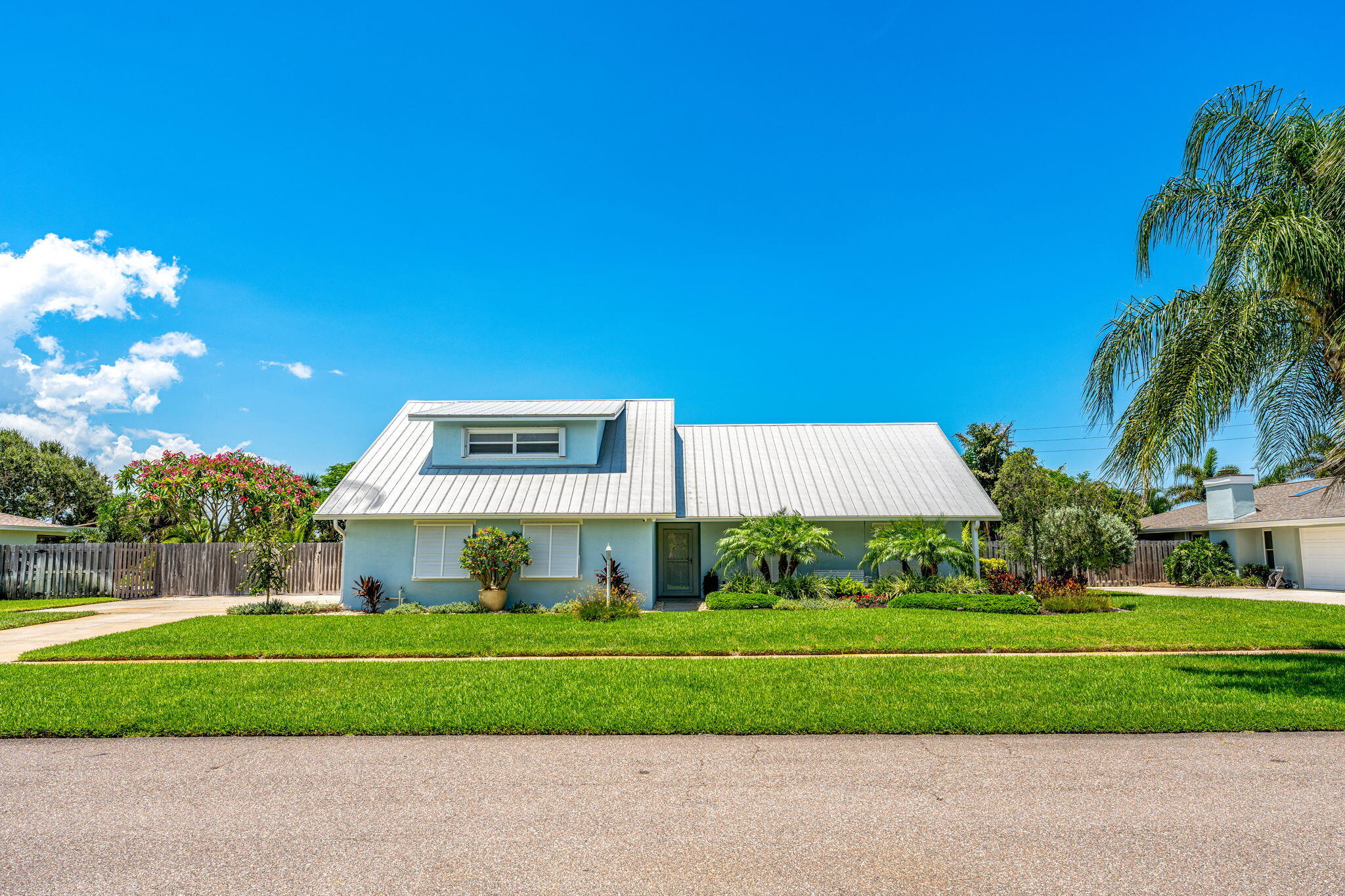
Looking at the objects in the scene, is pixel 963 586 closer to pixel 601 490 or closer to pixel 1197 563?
pixel 601 490

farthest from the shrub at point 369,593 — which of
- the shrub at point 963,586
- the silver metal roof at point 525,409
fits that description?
the shrub at point 963,586

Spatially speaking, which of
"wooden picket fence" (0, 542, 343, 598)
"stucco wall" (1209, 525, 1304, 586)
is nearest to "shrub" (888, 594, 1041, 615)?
"stucco wall" (1209, 525, 1304, 586)

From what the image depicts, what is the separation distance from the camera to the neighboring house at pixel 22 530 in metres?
24.6

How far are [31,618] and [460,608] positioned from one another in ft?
29.7

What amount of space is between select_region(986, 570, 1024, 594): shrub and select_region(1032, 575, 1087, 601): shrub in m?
0.42

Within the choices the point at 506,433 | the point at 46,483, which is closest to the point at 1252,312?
the point at 506,433

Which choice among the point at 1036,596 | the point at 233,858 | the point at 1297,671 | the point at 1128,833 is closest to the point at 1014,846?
the point at 1128,833

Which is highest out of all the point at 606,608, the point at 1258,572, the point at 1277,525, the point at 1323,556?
the point at 1277,525

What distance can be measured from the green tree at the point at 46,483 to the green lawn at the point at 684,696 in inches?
1681

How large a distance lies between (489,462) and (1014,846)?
17339 mm

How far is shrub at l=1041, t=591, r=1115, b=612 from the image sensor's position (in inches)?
642

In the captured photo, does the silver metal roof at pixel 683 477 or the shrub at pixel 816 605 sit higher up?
the silver metal roof at pixel 683 477

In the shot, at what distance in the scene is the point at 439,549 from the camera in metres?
17.7

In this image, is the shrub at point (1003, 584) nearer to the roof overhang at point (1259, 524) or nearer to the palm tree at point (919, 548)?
the palm tree at point (919, 548)
